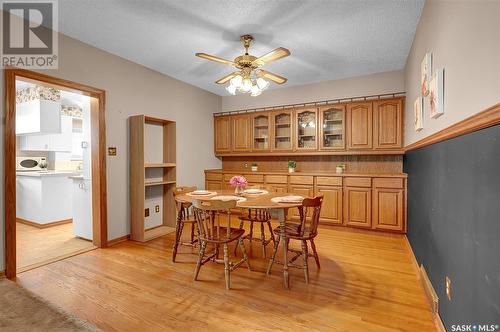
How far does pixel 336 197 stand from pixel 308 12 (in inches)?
106

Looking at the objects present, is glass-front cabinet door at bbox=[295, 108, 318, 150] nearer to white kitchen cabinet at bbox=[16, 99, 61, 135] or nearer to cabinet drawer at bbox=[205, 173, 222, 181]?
cabinet drawer at bbox=[205, 173, 222, 181]

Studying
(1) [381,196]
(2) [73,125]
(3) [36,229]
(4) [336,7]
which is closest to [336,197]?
(1) [381,196]

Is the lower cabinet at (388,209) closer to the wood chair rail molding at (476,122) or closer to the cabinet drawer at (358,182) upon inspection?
the cabinet drawer at (358,182)

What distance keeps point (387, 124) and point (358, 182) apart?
102cm

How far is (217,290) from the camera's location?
2.16 meters

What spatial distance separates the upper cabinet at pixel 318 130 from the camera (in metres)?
3.89

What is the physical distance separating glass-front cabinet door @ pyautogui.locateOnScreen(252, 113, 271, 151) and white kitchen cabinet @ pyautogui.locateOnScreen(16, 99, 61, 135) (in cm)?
402

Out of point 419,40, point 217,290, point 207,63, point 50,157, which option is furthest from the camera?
point 50,157

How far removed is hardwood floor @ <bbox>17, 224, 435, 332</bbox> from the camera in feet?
5.70

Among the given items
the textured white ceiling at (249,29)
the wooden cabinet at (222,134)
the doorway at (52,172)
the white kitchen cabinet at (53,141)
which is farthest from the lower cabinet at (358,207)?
the white kitchen cabinet at (53,141)

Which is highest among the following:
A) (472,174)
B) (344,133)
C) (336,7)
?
(336,7)

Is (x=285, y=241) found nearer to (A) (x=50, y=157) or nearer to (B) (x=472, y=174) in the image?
(B) (x=472, y=174)

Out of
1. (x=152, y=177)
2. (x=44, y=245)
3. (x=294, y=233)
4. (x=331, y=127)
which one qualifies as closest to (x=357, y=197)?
(x=331, y=127)

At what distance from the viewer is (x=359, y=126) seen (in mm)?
4078
